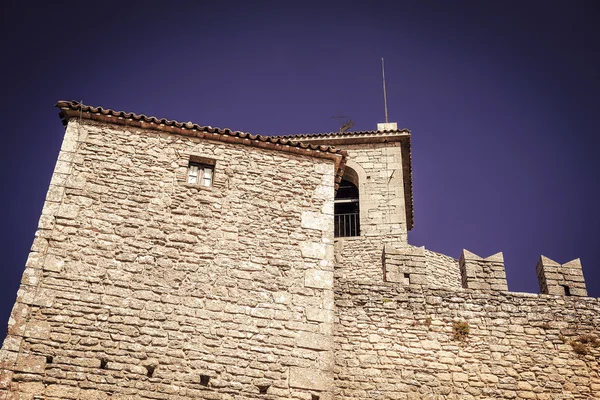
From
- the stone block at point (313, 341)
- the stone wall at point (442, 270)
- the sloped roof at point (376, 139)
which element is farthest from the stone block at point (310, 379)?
the sloped roof at point (376, 139)

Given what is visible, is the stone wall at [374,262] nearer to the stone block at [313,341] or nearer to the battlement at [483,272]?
the battlement at [483,272]

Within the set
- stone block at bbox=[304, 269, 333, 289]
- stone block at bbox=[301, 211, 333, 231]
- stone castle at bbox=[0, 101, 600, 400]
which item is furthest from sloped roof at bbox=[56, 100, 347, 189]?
stone block at bbox=[304, 269, 333, 289]

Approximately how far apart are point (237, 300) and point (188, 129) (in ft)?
10.6

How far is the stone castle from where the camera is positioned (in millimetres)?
8648

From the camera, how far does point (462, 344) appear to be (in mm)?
10062

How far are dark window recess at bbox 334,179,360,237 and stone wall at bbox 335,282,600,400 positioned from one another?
7.12 meters

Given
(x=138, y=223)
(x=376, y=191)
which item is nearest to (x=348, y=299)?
(x=138, y=223)

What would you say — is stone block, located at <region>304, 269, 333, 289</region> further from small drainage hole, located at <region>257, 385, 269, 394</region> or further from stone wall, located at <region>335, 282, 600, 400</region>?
small drainage hole, located at <region>257, 385, 269, 394</region>

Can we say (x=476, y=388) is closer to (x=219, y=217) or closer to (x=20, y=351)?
(x=219, y=217)

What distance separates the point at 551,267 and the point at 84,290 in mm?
7644

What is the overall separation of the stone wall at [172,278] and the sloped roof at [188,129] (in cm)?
13

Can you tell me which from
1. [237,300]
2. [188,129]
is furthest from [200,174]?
[237,300]

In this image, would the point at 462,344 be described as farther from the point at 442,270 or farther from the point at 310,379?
the point at 442,270

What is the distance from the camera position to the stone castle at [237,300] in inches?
340
